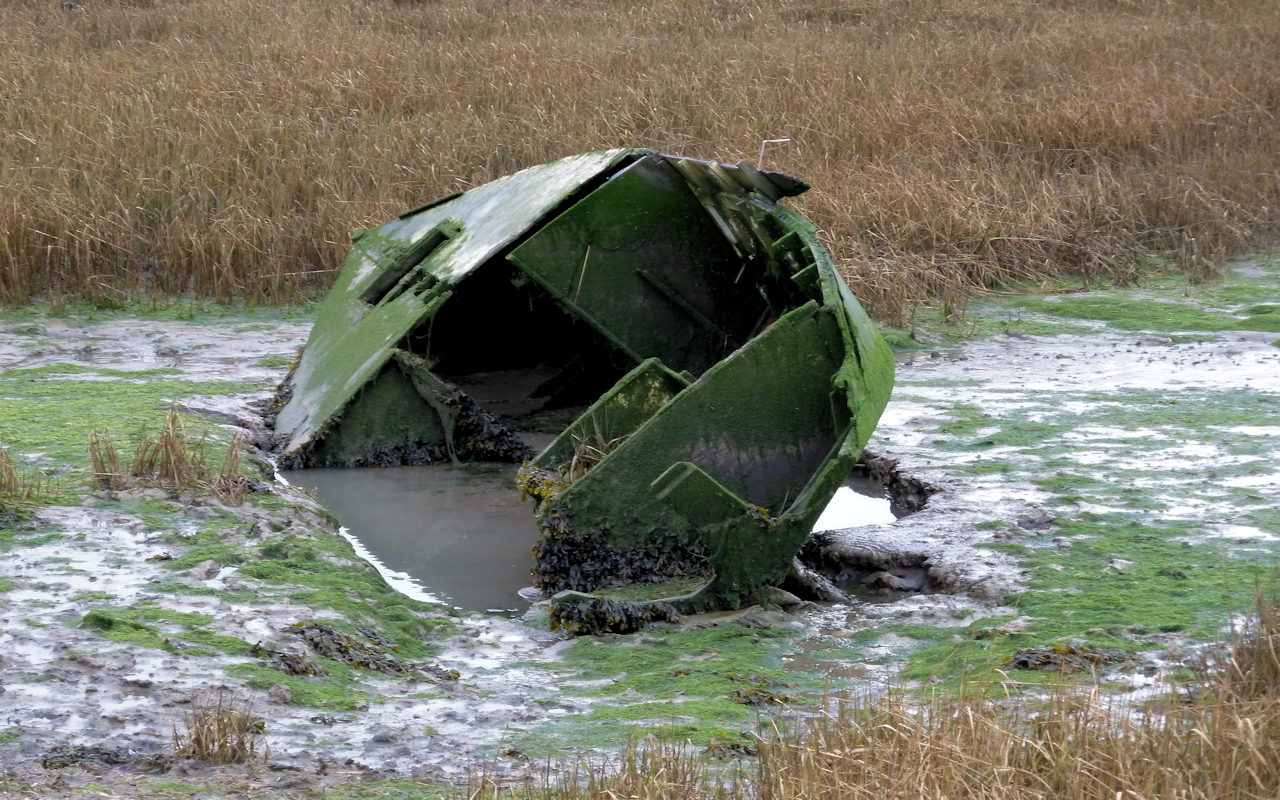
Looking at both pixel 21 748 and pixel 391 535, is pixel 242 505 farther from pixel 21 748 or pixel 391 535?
pixel 21 748

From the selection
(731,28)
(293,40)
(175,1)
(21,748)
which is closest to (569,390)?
(21,748)

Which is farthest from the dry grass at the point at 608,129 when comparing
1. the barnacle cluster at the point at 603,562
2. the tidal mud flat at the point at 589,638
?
the barnacle cluster at the point at 603,562

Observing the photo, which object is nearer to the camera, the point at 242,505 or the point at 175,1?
the point at 242,505

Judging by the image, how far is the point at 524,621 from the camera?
15.2 ft

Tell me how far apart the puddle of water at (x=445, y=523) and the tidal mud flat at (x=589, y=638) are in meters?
0.30

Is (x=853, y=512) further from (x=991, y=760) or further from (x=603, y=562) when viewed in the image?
(x=991, y=760)

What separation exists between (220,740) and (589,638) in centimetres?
148

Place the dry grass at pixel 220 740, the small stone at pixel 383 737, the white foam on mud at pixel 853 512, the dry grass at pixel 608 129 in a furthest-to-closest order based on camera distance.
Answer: the dry grass at pixel 608 129
the white foam on mud at pixel 853 512
the small stone at pixel 383 737
the dry grass at pixel 220 740

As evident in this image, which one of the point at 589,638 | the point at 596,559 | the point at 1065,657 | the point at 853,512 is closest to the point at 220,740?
the point at 589,638

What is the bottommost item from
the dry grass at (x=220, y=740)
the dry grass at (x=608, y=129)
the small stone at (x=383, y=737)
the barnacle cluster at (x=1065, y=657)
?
the barnacle cluster at (x=1065, y=657)

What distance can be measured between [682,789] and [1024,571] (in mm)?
2418

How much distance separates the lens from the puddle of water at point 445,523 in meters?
5.18

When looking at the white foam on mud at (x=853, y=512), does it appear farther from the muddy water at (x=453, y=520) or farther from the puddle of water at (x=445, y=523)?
the puddle of water at (x=445, y=523)

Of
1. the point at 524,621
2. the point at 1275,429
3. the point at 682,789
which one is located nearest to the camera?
the point at 682,789
